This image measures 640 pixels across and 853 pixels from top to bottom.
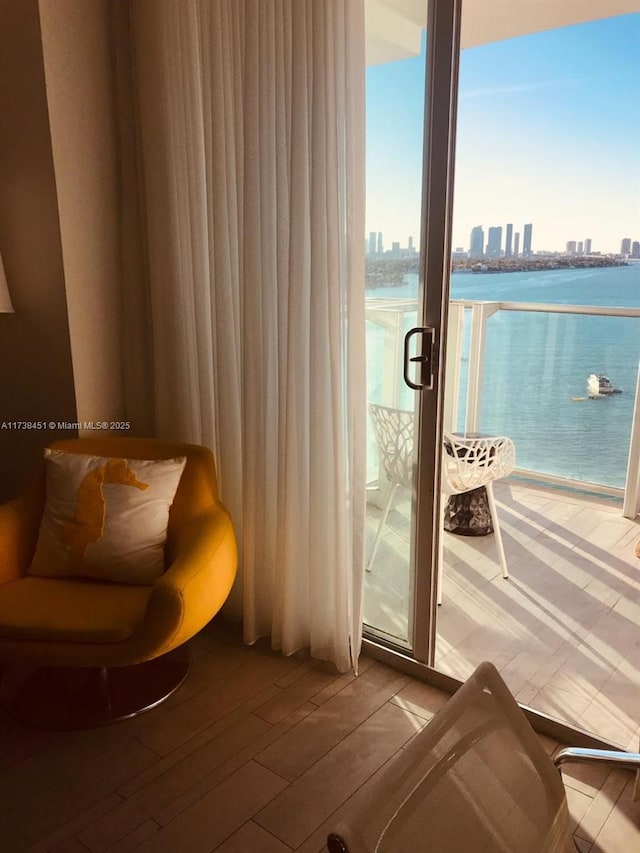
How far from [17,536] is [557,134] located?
3.28 metres

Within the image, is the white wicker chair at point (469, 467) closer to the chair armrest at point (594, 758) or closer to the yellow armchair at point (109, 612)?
the yellow armchair at point (109, 612)

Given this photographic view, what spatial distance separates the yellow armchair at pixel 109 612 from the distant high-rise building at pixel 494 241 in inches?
88.3

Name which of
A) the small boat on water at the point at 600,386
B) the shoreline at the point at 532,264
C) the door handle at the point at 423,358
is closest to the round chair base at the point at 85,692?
the door handle at the point at 423,358

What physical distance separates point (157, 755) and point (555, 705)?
1.25m

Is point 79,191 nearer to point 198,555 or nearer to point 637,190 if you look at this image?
point 198,555

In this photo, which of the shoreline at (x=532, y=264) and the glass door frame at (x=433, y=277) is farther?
the shoreline at (x=532, y=264)

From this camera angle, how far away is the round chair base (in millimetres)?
2217

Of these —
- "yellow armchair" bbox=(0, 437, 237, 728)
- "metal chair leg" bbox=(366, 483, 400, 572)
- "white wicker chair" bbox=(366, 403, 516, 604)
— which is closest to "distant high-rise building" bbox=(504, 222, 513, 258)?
"white wicker chair" bbox=(366, 403, 516, 604)

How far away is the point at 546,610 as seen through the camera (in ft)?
9.51

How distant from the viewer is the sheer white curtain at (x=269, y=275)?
83.5 inches

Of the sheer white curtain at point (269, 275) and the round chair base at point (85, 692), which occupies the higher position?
the sheer white curtain at point (269, 275)

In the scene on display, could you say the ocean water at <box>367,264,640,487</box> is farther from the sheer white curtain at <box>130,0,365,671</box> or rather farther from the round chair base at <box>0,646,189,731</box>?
the round chair base at <box>0,646,189,731</box>

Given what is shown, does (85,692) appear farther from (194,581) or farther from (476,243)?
(476,243)

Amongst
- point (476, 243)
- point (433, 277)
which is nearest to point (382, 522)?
point (433, 277)
